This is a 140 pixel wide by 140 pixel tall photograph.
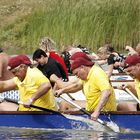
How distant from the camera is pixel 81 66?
36.3 feet

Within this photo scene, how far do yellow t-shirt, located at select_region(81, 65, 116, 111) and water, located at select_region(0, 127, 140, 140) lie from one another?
1.33 feet

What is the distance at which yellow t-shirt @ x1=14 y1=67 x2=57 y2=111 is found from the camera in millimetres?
11617

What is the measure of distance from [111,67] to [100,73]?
4974 millimetres

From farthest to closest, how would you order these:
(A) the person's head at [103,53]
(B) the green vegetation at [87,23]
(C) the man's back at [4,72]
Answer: (B) the green vegetation at [87,23] → (A) the person's head at [103,53] → (C) the man's back at [4,72]

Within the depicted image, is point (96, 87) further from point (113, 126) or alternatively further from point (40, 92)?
point (40, 92)

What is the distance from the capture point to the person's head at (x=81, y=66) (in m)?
11.0

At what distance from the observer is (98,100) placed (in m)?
11.3

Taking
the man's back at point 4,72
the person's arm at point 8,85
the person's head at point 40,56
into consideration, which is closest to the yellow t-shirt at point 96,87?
the person's arm at point 8,85

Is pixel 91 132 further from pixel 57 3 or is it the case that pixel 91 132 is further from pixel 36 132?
pixel 57 3

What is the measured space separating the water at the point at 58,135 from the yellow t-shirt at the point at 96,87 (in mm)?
405

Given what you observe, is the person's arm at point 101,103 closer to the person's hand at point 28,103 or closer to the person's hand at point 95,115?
the person's hand at point 95,115

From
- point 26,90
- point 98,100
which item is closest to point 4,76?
point 26,90

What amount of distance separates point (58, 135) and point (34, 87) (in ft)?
2.81

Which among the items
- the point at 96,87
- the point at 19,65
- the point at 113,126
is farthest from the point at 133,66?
the point at 19,65
